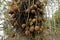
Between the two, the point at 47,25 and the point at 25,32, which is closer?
the point at 25,32

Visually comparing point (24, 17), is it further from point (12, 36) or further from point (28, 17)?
point (12, 36)

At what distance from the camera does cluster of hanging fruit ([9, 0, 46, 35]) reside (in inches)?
30.5

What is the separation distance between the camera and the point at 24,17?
80cm

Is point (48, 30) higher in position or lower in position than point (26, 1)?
lower

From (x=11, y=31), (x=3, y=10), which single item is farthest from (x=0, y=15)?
(x=11, y=31)

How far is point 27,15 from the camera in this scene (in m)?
0.79

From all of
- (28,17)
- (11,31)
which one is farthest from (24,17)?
(11,31)

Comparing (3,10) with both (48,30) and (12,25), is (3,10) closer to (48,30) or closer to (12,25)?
(12,25)

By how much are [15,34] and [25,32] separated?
79 millimetres

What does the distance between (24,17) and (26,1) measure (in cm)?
10

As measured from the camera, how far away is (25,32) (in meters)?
0.77

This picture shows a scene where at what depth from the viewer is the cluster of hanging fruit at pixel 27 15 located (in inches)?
30.5

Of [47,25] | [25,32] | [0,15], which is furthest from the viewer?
[0,15]

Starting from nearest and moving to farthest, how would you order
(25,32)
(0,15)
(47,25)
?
(25,32) → (47,25) → (0,15)
